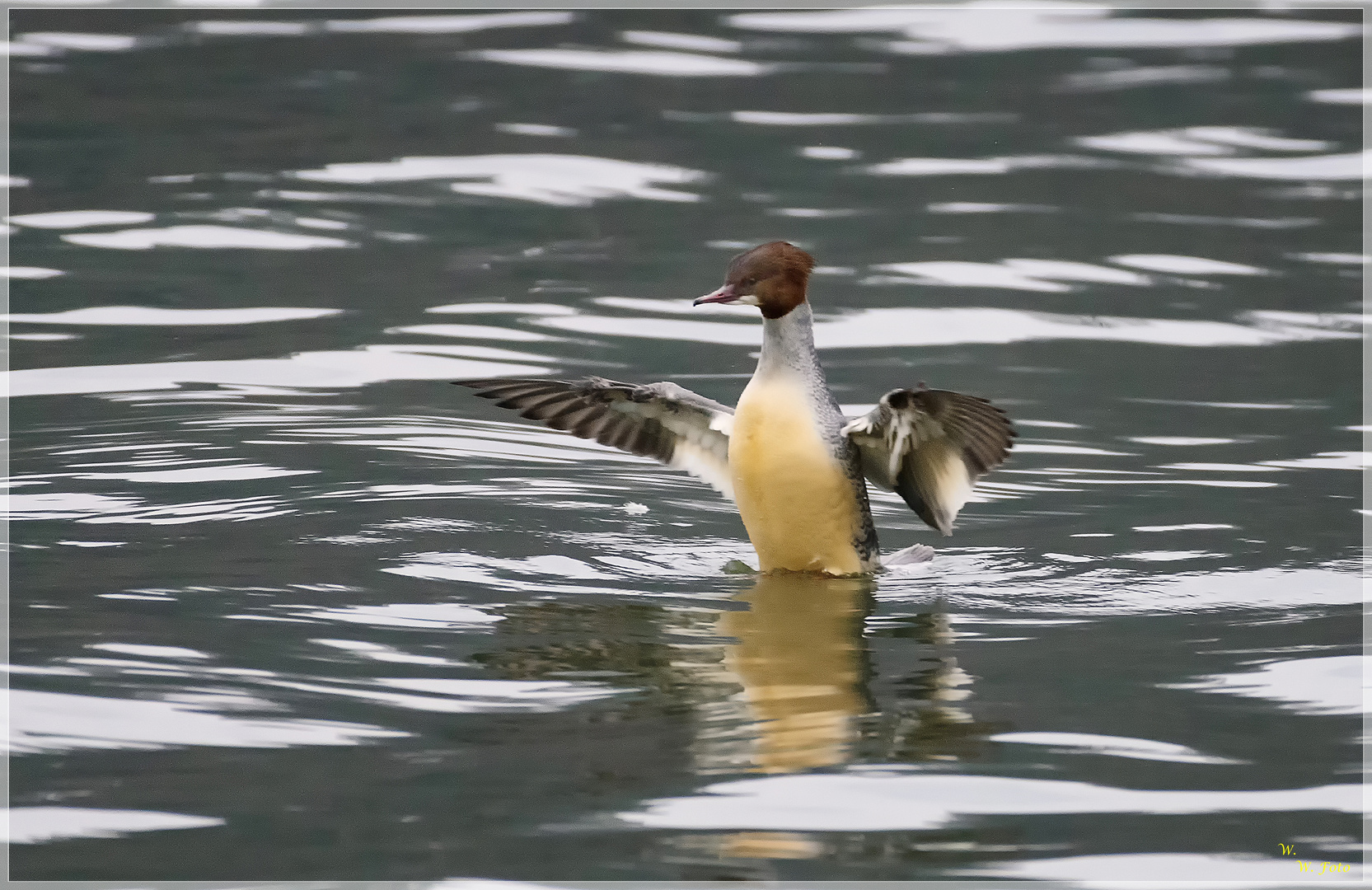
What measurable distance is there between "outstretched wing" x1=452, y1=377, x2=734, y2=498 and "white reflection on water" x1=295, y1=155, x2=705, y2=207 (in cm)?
588

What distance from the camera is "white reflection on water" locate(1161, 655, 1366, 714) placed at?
5.39m

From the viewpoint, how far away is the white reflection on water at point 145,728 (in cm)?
485

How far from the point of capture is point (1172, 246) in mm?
12609

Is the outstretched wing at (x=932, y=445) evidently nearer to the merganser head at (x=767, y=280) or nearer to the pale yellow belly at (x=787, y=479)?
the pale yellow belly at (x=787, y=479)

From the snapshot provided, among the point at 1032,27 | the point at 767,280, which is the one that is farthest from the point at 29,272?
the point at 1032,27

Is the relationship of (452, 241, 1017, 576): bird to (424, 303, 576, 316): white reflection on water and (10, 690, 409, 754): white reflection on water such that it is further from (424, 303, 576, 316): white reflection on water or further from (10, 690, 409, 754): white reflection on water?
(424, 303, 576, 316): white reflection on water

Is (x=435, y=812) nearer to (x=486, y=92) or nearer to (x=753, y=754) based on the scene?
(x=753, y=754)

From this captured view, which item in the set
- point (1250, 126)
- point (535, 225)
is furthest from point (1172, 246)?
point (535, 225)

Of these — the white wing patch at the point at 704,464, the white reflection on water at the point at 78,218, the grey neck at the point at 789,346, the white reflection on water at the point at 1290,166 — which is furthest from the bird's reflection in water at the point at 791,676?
the white reflection on water at the point at 1290,166

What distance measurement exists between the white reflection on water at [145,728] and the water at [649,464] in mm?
23

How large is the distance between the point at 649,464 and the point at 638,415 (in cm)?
137

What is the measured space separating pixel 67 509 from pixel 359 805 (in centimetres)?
325

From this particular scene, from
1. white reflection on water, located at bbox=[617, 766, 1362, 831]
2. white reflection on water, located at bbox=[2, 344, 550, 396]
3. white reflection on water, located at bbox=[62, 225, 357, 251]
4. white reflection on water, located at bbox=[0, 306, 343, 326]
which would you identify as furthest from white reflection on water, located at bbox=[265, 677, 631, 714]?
white reflection on water, located at bbox=[62, 225, 357, 251]

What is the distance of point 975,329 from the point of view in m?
10.9
